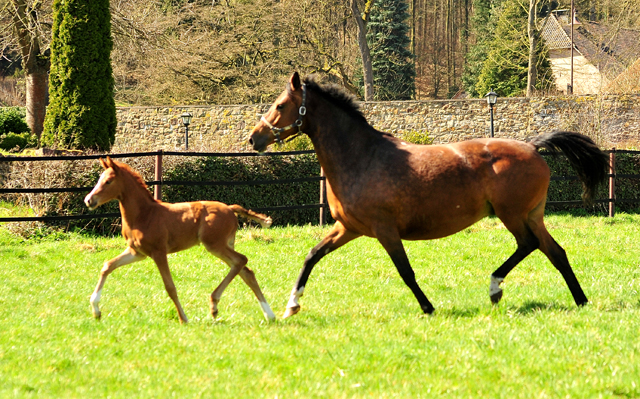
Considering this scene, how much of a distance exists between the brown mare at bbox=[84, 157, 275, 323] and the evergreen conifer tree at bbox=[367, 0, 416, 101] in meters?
38.4

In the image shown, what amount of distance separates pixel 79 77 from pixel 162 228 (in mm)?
12485

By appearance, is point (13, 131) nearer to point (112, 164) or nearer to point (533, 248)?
point (112, 164)

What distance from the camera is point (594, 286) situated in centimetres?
769

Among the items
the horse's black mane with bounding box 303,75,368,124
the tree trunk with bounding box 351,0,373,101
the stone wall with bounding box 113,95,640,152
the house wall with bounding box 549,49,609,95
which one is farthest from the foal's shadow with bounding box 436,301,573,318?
the house wall with bounding box 549,49,609,95

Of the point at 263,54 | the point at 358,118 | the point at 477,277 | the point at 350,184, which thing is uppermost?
the point at 263,54

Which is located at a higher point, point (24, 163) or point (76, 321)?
point (24, 163)

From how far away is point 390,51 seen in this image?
1757 inches

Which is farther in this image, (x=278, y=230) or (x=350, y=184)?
(x=278, y=230)

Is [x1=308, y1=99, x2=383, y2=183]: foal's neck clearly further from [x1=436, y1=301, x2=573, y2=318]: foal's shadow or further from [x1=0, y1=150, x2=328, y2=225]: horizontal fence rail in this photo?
[x1=0, y1=150, x2=328, y2=225]: horizontal fence rail

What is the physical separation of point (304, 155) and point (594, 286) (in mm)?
7720

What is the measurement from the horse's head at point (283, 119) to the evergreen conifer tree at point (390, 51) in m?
37.8

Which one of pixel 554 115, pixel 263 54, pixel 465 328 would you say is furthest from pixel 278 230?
pixel 263 54

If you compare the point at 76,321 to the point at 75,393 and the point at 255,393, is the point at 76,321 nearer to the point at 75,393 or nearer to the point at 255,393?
the point at 75,393

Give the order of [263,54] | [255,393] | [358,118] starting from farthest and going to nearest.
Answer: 1. [263,54]
2. [358,118]
3. [255,393]
